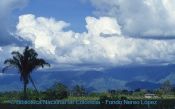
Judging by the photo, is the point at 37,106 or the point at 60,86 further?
the point at 60,86

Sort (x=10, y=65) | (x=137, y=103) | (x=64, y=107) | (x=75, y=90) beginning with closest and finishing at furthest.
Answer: (x=64, y=107)
(x=137, y=103)
(x=10, y=65)
(x=75, y=90)

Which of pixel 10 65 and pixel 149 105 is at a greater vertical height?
pixel 10 65

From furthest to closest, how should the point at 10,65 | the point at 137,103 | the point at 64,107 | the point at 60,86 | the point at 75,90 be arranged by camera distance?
the point at 75,90
the point at 60,86
the point at 10,65
the point at 137,103
the point at 64,107

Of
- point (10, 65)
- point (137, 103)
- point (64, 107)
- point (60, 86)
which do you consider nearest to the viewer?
point (64, 107)

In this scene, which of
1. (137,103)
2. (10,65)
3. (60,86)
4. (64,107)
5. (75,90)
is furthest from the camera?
(75,90)

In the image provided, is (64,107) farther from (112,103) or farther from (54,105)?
(112,103)

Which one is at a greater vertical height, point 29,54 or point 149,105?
point 29,54

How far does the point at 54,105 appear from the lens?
69.4 m

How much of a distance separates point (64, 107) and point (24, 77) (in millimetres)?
18026

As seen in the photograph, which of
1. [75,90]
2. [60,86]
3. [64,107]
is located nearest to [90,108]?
[64,107]

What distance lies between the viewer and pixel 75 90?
588 feet

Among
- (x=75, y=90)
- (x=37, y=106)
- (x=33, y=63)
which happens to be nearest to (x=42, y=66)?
(x=33, y=63)

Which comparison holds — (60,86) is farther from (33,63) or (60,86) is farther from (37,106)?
(37,106)

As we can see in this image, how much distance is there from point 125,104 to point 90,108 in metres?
5.82
